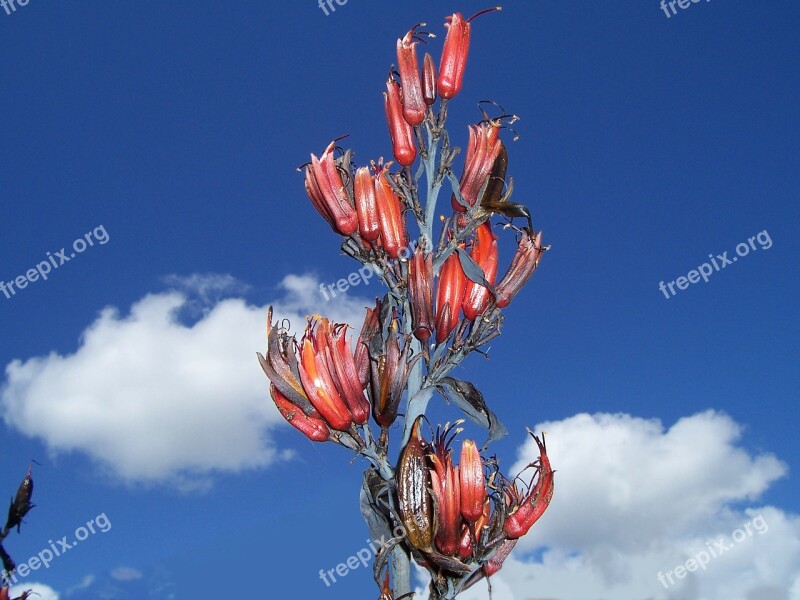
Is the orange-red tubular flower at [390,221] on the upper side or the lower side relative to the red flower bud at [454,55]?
lower

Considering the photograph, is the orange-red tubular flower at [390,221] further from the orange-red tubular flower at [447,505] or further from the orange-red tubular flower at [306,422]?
the orange-red tubular flower at [447,505]

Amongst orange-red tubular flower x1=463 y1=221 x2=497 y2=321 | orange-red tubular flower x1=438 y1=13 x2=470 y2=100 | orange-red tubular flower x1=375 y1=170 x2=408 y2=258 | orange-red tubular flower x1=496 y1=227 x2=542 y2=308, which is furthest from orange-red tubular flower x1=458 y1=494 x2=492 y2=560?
orange-red tubular flower x1=438 y1=13 x2=470 y2=100

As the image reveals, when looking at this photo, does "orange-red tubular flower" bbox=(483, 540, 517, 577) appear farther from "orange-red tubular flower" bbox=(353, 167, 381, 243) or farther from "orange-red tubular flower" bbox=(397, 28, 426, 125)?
"orange-red tubular flower" bbox=(397, 28, 426, 125)

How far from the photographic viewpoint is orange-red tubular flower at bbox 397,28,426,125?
19.3ft

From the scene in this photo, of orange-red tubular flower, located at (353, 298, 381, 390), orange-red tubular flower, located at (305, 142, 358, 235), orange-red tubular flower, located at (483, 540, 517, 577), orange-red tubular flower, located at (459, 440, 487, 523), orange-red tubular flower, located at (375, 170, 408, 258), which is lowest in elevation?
orange-red tubular flower, located at (483, 540, 517, 577)

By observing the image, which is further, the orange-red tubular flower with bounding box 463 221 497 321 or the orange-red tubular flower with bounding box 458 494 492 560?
the orange-red tubular flower with bounding box 463 221 497 321

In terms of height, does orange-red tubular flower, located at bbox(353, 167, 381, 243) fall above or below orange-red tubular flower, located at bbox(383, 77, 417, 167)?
below

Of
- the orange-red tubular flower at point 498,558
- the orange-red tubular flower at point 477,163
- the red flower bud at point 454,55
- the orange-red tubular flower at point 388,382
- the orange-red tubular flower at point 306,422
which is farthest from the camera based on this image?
the red flower bud at point 454,55

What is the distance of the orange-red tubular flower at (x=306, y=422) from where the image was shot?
526 cm

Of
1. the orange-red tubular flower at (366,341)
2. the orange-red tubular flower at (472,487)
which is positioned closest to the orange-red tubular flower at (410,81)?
the orange-red tubular flower at (366,341)

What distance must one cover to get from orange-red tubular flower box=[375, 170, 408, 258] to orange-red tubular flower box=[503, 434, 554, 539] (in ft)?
5.96

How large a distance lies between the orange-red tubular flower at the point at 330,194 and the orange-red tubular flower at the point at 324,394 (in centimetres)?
100

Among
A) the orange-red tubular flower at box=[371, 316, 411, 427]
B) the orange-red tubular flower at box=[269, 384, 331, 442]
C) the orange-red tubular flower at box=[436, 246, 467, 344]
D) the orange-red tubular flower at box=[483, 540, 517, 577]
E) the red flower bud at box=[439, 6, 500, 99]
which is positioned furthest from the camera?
the red flower bud at box=[439, 6, 500, 99]

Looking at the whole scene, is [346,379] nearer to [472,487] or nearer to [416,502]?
[416,502]
